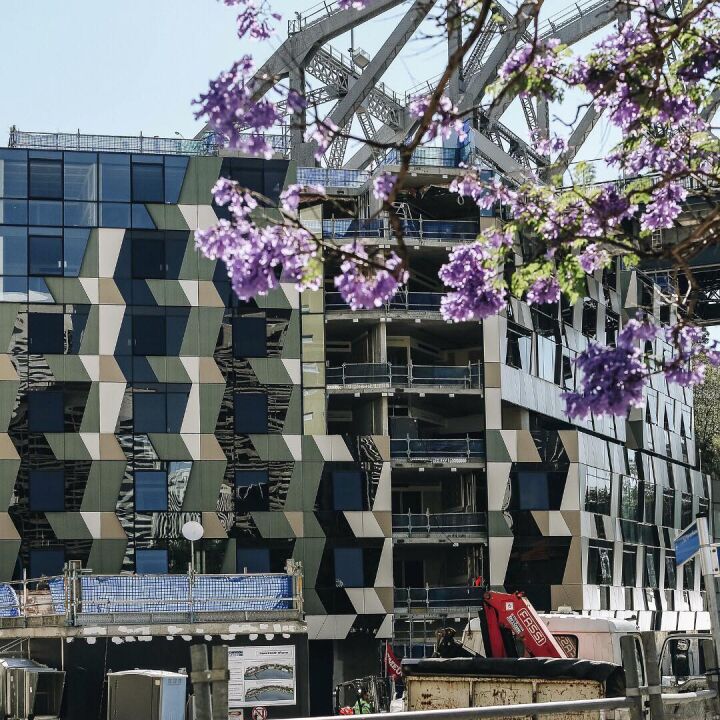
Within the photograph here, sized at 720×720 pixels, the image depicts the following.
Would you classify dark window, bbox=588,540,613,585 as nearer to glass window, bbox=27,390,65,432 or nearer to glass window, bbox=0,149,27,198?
glass window, bbox=27,390,65,432

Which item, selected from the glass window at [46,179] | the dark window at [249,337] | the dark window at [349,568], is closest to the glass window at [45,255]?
the glass window at [46,179]

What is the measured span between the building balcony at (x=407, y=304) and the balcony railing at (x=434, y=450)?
5247mm

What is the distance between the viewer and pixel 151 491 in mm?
61812

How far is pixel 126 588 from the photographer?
149ft

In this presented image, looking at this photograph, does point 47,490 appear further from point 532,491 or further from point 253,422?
point 532,491

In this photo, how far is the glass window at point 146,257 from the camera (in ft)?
207

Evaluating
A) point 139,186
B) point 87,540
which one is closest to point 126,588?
point 87,540

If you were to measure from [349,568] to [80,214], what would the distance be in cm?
1769

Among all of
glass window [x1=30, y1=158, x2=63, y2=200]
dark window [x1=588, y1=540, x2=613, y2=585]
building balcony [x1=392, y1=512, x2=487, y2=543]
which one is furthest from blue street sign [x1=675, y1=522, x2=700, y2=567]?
glass window [x1=30, y1=158, x2=63, y2=200]

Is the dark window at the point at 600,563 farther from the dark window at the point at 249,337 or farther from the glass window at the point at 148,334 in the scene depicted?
the glass window at the point at 148,334

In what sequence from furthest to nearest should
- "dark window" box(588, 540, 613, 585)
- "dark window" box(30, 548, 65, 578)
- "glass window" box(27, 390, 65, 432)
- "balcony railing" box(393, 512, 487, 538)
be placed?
"dark window" box(588, 540, 613, 585), "balcony railing" box(393, 512, 487, 538), "glass window" box(27, 390, 65, 432), "dark window" box(30, 548, 65, 578)

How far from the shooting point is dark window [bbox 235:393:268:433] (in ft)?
207

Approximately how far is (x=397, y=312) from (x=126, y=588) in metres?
23.4

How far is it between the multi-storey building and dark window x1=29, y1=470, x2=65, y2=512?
0.28 feet
